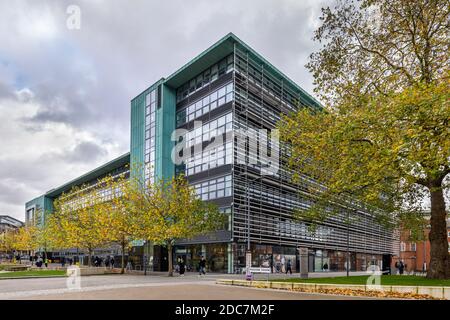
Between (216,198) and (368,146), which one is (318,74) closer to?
(368,146)

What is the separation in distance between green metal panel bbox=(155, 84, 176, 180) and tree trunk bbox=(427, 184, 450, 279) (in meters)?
32.4

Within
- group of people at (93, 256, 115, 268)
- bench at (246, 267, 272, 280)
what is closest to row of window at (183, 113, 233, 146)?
group of people at (93, 256, 115, 268)

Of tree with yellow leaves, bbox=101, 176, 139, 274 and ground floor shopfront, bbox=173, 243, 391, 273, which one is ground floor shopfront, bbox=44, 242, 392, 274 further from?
tree with yellow leaves, bbox=101, 176, 139, 274

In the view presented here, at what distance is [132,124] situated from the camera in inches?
2188

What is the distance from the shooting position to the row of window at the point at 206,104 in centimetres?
4266

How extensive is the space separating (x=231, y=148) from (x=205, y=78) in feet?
33.5

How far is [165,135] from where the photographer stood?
48750mm

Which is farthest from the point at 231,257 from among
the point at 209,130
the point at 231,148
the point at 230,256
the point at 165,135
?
the point at 165,135

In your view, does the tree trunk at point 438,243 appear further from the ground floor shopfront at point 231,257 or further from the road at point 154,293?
the ground floor shopfront at point 231,257

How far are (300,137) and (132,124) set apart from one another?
3800 cm

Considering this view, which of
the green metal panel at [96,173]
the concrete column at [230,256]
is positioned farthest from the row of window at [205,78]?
the green metal panel at [96,173]

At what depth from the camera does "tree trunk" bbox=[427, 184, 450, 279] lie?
18469mm

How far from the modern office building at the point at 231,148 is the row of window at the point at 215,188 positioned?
0.33 ft
